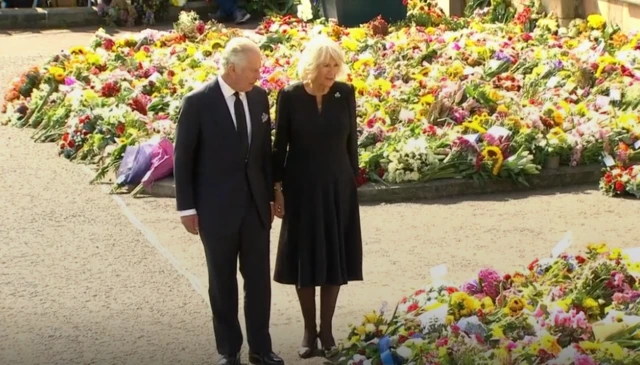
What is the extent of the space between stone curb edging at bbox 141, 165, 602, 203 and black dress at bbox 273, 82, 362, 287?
320 cm

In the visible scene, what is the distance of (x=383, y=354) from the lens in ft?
22.5

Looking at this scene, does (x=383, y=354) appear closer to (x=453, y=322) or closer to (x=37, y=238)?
(x=453, y=322)

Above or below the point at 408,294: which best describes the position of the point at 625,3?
above

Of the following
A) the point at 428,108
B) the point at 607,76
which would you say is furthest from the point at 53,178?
the point at 607,76

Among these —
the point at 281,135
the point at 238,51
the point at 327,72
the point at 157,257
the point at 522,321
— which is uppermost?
the point at 238,51

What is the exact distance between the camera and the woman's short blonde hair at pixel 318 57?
278 inches

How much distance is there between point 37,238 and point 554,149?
13.3 feet

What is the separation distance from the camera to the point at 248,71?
690cm

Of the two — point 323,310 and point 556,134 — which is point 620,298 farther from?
point 556,134

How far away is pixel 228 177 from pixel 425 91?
5.87m

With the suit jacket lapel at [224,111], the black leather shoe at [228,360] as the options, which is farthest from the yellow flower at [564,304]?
the suit jacket lapel at [224,111]

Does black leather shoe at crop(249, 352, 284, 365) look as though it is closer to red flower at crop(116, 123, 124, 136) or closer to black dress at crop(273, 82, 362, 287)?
black dress at crop(273, 82, 362, 287)

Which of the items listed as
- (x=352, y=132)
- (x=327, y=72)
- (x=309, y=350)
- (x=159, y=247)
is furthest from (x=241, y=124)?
(x=159, y=247)

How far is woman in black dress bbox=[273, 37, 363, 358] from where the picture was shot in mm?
7262
